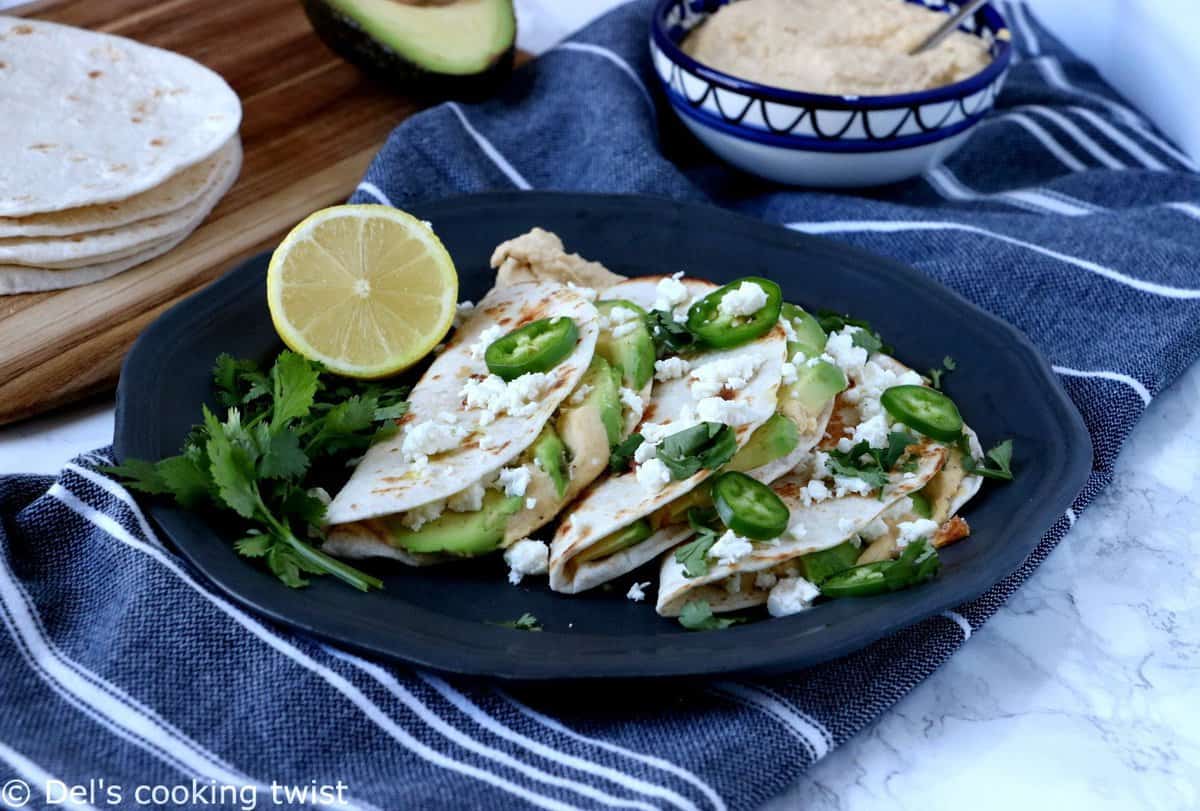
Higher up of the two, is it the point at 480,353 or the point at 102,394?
the point at 480,353

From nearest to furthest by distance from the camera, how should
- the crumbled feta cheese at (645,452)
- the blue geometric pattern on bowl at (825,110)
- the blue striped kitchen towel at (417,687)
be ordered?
the blue striped kitchen towel at (417,687) → the crumbled feta cheese at (645,452) → the blue geometric pattern on bowl at (825,110)

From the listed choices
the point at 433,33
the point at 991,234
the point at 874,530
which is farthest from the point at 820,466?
A: the point at 433,33

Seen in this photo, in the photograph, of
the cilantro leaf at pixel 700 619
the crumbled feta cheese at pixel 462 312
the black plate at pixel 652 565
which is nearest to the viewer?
the black plate at pixel 652 565

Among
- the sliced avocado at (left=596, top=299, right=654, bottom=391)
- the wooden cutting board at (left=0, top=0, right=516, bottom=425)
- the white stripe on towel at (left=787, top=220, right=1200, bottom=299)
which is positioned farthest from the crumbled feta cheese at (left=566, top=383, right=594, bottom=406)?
the wooden cutting board at (left=0, top=0, right=516, bottom=425)

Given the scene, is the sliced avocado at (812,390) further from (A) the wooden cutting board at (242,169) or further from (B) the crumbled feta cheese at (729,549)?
(A) the wooden cutting board at (242,169)

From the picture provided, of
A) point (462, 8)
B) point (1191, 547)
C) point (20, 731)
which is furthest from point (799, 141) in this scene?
point (20, 731)

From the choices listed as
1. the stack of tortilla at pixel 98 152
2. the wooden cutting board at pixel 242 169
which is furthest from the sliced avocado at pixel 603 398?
the stack of tortilla at pixel 98 152

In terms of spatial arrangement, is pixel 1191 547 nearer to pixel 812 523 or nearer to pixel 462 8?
pixel 812 523

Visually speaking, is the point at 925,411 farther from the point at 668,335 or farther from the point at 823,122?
the point at 823,122
